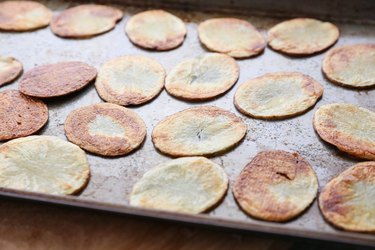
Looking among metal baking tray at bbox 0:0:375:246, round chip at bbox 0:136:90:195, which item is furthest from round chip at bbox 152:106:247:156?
round chip at bbox 0:136:90:195

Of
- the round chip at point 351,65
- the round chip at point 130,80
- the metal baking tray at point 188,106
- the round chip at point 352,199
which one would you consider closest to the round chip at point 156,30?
the metal baking tray at point 188,106

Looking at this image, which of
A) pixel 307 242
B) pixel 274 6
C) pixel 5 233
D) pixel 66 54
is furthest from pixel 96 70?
pixel 307 242

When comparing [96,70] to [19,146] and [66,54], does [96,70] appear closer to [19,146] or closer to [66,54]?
[66,54]

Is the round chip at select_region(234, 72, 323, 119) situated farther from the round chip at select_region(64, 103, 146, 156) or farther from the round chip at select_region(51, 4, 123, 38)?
the round chip at select_region(51, 4, 123, 38)

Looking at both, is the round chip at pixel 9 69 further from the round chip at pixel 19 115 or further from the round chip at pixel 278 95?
the round chip at pixel 278 95

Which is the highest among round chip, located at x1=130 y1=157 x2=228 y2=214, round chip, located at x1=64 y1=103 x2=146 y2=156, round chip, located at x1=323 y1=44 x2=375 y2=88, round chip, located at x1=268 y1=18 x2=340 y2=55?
round chip, located at x1=268 y1=18 x2=340 y2=55
